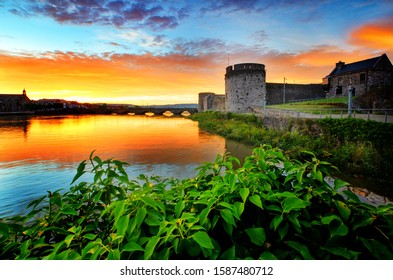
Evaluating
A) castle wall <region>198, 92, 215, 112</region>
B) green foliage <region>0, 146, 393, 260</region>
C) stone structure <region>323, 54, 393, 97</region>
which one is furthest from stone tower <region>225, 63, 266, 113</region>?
green foliage <region>0, 146, 393, 260</region>

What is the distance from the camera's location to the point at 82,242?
92cm

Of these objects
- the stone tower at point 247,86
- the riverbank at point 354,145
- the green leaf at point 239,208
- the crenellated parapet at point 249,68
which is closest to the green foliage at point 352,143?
the riverbank at point 354,145

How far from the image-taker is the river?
246 centimetres

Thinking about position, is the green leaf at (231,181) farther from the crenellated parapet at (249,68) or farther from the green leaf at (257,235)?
the crenellated parapet at (249,68)

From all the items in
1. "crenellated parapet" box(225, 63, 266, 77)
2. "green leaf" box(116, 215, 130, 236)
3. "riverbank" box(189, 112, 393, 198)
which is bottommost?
"riverbank" box(189, 112, 393, 198)

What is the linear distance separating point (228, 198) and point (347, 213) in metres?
0.44

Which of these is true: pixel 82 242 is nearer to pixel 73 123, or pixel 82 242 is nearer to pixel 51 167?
pixel 51 167

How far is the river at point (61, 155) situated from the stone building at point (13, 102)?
14 centimetres

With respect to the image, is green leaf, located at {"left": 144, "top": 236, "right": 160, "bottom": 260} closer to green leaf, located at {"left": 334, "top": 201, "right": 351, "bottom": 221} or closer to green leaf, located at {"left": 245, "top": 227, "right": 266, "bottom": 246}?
green leaf, located at {"left": 245, "top": 227, "right": 266, "bottom": 246}

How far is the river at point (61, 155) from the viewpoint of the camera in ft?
8.08

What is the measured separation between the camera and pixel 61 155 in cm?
297

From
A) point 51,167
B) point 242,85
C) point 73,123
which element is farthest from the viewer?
point 242,85

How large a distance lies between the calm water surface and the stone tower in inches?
529
